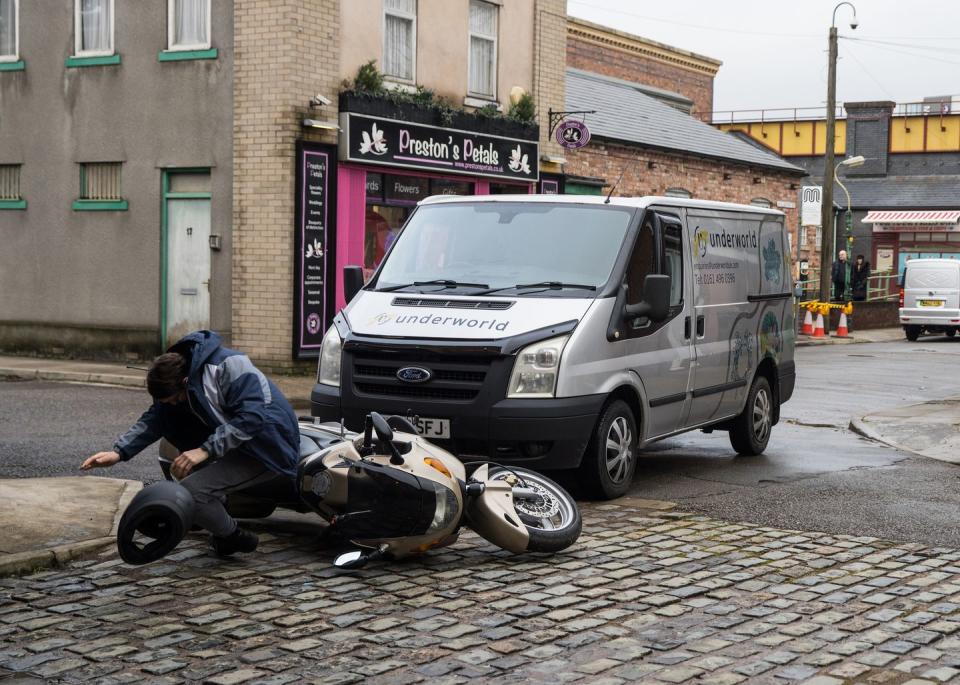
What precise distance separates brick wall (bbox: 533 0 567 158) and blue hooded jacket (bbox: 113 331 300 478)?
17640 mm

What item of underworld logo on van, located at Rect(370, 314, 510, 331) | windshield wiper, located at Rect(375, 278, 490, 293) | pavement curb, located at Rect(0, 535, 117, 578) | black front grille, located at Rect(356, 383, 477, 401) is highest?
windshield wiper, located at Rect(375, 278, 490, 293)

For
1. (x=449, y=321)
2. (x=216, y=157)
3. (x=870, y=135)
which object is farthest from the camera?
(x=870, y=135)

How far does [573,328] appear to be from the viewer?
349 inches

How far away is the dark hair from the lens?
6.65 meters

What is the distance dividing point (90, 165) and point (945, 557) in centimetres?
1631

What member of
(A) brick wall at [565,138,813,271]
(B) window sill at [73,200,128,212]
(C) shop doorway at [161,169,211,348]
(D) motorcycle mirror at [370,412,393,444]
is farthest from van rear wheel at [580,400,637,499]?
(A) brick wall at [565,138,813,271]

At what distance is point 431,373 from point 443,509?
2.07 metres

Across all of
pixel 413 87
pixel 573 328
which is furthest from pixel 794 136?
pixel 573 328

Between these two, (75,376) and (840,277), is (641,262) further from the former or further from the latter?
Result: (840,277)

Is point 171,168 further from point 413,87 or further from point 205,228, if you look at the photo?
point 413,87

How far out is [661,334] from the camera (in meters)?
9.89

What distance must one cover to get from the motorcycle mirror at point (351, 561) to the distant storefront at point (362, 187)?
37.4 feet

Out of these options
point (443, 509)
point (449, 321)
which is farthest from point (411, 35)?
point (443, 509)

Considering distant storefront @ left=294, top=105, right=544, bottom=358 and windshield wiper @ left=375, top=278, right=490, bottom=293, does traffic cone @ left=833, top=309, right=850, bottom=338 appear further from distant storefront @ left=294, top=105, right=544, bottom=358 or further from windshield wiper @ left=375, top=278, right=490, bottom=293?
windshield wiper @ left=375, top=278, right=490, bottom=293
